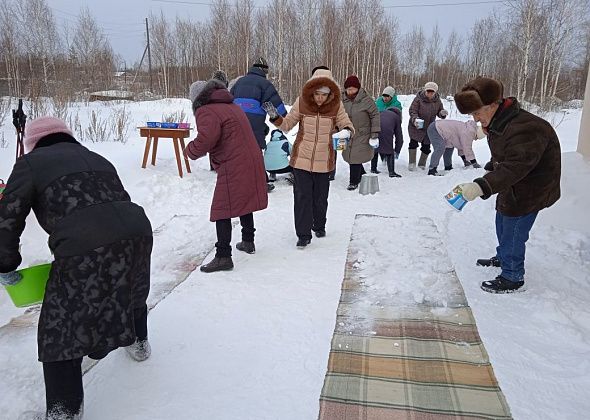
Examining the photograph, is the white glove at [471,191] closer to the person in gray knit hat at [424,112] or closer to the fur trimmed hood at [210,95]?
the fur trimmed hood at [210,95]

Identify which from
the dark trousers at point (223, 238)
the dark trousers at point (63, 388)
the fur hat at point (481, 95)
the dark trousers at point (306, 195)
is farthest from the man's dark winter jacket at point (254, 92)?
the dark trousers at point (63, 388)

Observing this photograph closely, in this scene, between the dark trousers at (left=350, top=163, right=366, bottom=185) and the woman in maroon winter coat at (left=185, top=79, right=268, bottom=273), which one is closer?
the woman in maroon winter coat at (left=185, top=79, right=268, bottom=273)

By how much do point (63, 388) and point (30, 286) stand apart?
0.47 metres

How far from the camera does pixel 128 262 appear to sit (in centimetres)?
199

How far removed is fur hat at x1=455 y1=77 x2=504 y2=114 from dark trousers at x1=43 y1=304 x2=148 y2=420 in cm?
286

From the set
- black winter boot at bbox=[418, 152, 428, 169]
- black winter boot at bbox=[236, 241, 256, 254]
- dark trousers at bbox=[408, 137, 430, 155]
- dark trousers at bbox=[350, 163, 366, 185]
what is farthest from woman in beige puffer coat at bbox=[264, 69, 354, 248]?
black winter boot at bbox=[418, 152, 428, 169]

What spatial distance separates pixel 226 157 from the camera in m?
3.67

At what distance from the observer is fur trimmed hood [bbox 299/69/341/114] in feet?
13.4

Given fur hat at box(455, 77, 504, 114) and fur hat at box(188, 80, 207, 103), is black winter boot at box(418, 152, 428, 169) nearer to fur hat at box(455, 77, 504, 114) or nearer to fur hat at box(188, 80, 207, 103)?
fur hat at box(188, 80, 207, 103)

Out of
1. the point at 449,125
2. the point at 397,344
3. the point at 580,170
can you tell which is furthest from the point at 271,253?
the point at 449,125

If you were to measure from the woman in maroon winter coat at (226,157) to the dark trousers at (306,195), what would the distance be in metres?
0.46

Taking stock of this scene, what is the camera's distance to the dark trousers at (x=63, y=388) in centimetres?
190

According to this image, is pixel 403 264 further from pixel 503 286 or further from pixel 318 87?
pixel 318 87

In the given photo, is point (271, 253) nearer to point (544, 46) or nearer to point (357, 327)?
point (357, 327)
